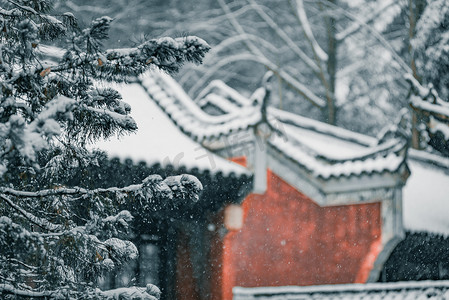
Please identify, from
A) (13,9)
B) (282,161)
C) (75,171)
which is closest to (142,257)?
(282,161)

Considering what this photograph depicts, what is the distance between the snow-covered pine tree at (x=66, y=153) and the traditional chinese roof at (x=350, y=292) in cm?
382

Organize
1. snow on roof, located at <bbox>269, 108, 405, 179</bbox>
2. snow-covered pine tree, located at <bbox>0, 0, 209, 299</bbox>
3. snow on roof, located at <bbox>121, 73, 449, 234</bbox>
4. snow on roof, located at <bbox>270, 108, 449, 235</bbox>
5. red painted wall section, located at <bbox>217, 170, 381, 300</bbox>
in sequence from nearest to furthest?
snow-covered pine tree, located at <bbox>0, 0, 209, 299</bbox> → snow on roof, located at <bbox>121, 73, 449, 234</bbox> → snow on roof, located at <bbox>269, 108, 405, 179</bbox> → red painted wall section, located at <bbox>217, 170, 381, 300</bbox> → snow on roof, located at <bbox>270, 108, 449, 235</bbox>

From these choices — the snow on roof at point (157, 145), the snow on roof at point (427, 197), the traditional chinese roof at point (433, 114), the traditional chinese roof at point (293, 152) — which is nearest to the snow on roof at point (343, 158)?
the traditional chinese roof at point (293, 152)

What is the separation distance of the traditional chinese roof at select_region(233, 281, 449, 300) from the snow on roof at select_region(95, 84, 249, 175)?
1.41 m

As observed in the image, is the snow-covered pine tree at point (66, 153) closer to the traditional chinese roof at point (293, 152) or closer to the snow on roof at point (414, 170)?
the traditional chinese roof at point (293, 152)

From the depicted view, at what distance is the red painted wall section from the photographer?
9.02m

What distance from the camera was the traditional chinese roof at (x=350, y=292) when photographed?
671cm

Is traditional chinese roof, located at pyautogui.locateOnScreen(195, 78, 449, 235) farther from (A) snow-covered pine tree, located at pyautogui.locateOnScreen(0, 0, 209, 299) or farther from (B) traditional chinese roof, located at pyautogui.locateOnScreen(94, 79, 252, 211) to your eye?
(A) snow-covered pine tree, located at pyautogui.locateOnScreen(0, 0, 209, 299)

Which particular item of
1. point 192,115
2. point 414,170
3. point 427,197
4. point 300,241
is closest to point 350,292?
point 300,241

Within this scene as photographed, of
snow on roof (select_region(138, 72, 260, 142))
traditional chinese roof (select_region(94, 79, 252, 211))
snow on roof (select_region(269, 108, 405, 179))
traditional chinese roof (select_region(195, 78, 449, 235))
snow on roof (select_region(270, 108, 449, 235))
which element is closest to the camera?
traditional chinese roof (select_region(94, 79, 252, 211))

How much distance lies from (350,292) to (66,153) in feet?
15.4

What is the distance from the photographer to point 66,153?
3.14 metres

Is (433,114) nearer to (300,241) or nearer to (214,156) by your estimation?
(300,241)

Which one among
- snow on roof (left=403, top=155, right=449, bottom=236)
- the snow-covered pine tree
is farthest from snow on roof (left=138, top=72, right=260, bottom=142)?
the snow-covered pine tree
